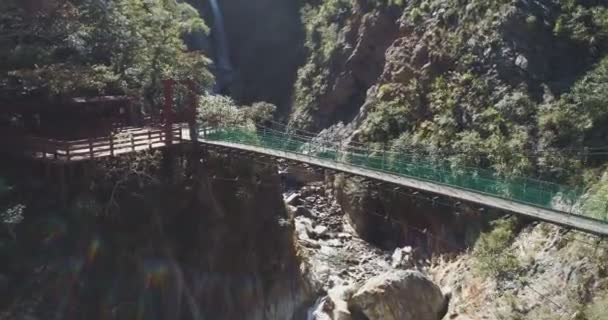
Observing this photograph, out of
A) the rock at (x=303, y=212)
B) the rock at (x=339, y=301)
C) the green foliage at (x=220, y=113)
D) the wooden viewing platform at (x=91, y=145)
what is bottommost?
the rock at (x=339, y=301)

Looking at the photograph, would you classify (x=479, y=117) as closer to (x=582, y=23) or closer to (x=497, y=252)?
(x=582, y=23)

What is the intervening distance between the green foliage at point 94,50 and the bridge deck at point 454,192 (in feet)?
14.3

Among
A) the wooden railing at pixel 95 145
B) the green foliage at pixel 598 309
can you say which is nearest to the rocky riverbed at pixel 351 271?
the green foliage at pixel 598 309

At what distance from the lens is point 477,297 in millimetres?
16031

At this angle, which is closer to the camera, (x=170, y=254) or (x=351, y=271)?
(x=170, y=254)

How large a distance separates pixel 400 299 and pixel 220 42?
1384 inches

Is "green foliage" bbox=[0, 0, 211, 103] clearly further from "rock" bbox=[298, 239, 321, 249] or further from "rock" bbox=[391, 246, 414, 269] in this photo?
"rock" bbox=[391, 246, 414, 269]

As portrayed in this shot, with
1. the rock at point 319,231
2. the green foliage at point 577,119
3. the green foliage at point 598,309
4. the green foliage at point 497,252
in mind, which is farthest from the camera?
the rock at point 319,231

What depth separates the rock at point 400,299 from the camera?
16.5 meters

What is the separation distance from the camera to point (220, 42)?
46781 mm

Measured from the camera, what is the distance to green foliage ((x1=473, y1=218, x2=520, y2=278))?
50.7ft

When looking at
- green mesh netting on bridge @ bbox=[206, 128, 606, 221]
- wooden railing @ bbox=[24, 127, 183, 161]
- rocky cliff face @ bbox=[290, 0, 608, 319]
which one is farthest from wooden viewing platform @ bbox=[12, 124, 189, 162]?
rocky cliff face @ bbox=[290, 0, 608, 319]

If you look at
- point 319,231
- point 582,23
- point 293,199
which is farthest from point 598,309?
point 293,199

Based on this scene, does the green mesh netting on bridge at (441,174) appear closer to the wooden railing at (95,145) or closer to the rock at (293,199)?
the wooden railing at (95,145)
